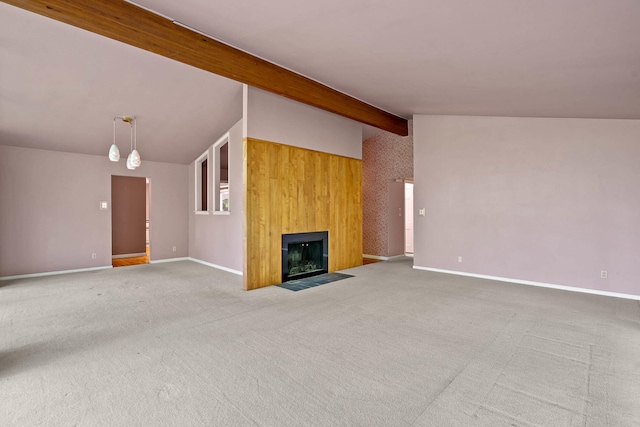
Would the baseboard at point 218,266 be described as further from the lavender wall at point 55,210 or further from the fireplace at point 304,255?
the fireplace at point 304,255

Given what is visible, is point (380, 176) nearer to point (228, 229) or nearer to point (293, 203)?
point (293, 203)

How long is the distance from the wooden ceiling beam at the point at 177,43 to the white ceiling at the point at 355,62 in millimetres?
178

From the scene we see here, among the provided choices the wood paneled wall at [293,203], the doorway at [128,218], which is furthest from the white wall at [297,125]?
the doorway at [128,218]

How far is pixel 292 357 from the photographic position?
2.80m

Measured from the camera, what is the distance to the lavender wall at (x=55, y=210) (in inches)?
235

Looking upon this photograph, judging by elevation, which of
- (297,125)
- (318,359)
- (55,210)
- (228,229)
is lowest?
(318,359)

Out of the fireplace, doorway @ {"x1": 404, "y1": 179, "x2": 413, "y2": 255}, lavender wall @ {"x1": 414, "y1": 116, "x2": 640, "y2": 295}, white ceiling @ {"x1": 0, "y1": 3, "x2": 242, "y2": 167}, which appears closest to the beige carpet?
lavender wall @ {"x1": 414, "y1": 116, "x2": 640, "y2": 295}

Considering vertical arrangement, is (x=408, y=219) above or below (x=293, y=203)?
below

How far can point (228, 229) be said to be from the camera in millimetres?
6652

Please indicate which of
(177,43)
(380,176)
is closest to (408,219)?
(380,176)

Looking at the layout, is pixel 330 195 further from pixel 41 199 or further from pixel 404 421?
pixel 41 199

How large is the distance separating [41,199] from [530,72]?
8.33 meters

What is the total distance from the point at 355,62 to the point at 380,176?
15.6ft

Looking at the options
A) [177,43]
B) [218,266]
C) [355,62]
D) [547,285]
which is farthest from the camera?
[218,266]
